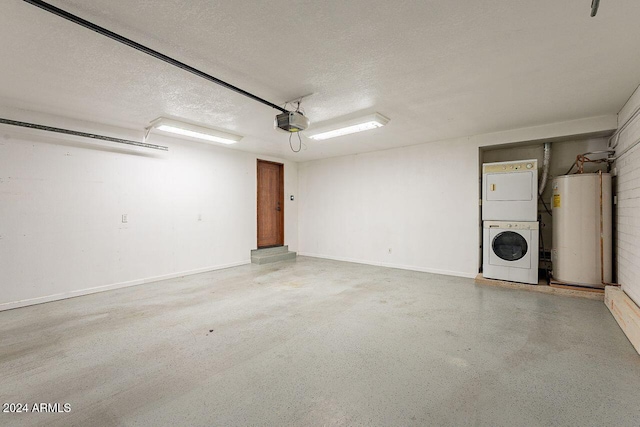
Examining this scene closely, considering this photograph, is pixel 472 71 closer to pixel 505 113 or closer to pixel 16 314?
pixel 505 113

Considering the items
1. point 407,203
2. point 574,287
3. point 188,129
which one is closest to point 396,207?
point 407,203

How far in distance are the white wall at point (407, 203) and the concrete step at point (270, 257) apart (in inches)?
35.3

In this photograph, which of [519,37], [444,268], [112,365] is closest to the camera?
[519,37]

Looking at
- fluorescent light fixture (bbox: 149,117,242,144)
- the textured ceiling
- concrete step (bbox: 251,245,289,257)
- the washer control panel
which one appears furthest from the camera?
concrete step (bbox: 251,245,289,257)

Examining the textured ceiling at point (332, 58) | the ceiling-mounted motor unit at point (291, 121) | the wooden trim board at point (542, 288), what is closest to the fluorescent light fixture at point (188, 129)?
the textured ceiling at point (332, 58)

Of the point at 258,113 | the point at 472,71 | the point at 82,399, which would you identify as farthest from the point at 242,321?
the point at 472,71

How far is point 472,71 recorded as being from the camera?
2529mm

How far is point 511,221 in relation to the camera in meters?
4.26

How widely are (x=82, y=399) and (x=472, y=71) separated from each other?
3.97 meters

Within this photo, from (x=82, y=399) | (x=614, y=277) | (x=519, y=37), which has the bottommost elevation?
(x=82, y=399)

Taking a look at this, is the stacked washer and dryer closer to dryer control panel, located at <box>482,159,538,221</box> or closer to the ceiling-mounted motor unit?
dryer control panel, located at <box>482,159,538,221</box>

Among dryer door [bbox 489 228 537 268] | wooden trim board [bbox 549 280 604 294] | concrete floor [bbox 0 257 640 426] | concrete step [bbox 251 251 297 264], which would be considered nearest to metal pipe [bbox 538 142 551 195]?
dryer door [bbox 489 228 537 268]

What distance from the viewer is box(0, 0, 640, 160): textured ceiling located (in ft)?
5.81

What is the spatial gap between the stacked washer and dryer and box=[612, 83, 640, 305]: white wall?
2.77ft
